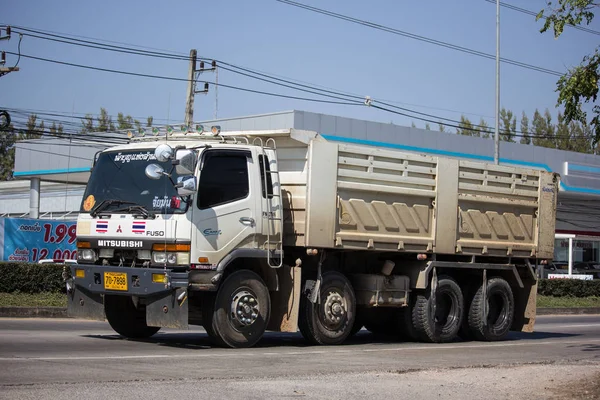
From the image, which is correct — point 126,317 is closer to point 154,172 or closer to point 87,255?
point 87,255

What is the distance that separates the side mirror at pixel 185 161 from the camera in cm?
1177

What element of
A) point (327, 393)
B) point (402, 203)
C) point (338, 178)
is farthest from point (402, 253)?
point (327, 393)

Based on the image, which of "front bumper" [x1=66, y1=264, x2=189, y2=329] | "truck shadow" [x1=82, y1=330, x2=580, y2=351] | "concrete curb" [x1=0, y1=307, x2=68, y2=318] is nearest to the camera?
"front bumper" [x1=66, y1=264, x2=189, y2=329]

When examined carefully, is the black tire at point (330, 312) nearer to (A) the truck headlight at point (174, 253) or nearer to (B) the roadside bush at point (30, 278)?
(A) the truck headlight at point (174, 253)

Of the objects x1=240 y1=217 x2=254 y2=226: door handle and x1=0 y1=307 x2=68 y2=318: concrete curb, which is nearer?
x1=240 y1=217 x2=254 y2=226: door handle

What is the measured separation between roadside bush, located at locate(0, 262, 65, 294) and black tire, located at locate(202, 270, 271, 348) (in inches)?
401

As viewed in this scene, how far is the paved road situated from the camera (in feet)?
27.8

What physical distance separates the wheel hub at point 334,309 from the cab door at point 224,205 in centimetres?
181

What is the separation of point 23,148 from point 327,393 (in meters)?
39.5

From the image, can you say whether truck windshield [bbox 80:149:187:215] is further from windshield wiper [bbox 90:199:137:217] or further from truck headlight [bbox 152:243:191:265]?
truck headlight [bbox 152:243:191:265]

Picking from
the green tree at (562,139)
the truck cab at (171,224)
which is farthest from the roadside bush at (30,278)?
the green tree at (562,139)

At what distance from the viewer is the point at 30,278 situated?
21141mm

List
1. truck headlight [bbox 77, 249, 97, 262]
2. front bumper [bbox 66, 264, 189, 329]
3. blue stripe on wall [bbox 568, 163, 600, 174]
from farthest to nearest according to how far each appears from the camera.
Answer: blue stripe on wall [bbox 568, 163, 600, 174]
truck headlight [bbox 77, 249, 97, 262]
front bumper [bbox 66, 264, 189, 329]

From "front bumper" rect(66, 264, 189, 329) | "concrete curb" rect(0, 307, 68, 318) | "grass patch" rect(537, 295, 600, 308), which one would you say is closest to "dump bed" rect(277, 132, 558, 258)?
"front bumper" rect(66, 264, 189, 329)
